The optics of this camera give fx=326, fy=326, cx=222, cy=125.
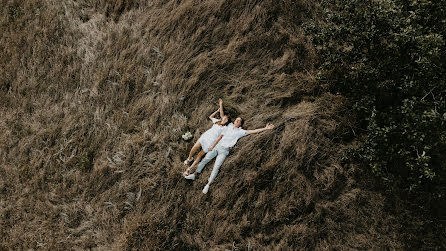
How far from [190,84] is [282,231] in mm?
4301

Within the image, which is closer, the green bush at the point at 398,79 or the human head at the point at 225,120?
the green bush at the point at 398,79

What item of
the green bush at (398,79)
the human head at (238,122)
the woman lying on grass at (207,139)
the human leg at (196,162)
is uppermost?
the green bush at (398,79)

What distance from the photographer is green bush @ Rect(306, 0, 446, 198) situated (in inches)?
240

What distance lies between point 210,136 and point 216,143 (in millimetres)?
224

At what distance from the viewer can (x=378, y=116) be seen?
7.10m

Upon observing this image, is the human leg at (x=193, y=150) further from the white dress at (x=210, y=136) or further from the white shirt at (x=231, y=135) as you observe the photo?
the white shirt at (x=231, y=135)

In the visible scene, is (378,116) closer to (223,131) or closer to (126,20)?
(223,131)

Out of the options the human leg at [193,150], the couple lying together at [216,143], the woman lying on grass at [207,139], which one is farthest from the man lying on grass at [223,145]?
the human leg at [193,150]

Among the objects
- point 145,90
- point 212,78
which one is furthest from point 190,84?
point 145,90

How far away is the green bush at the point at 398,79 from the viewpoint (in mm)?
6103

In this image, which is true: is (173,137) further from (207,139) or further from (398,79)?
(398,79)

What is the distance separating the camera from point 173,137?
8266 millimetres

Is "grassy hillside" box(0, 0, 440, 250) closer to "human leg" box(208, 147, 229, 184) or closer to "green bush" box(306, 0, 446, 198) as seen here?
"human leg" box(208, 147, 229, 184)

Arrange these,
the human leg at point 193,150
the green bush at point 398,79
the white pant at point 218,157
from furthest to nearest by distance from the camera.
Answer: the human leg at point 193,150 → the white pant at point 218,157 → the green bush at point 398,79
